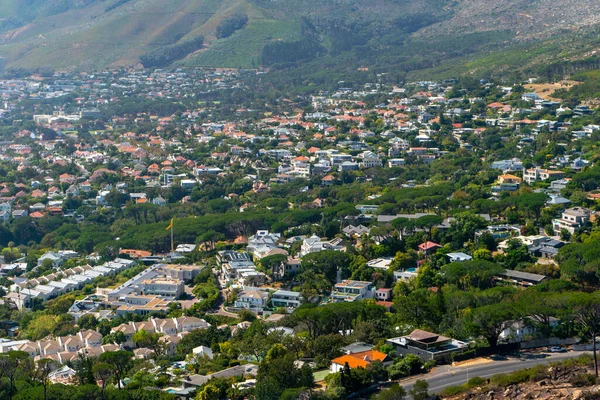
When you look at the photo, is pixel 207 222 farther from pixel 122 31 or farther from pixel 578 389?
pixel 122 31

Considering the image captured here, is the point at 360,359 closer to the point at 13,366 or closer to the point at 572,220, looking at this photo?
the point at 13,366

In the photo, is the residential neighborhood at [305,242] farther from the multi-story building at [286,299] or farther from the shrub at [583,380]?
the shrub at [583,380]

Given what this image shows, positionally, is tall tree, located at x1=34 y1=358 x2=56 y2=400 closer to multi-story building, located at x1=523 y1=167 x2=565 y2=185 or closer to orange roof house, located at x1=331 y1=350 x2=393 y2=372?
orange roof house, located at x1=331 y1=350 x2=393 y2=372

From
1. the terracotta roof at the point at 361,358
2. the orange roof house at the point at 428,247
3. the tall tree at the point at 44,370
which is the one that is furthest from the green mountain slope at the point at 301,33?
the terracotta roof at the point at 361,358

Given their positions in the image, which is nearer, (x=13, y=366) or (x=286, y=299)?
(x=13, y=366)

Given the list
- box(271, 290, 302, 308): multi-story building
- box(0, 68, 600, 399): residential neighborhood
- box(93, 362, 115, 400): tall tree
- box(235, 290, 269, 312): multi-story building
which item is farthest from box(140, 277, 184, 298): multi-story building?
box(93, 362, 115, 400): tall tree

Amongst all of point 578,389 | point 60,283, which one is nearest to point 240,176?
point 60,283

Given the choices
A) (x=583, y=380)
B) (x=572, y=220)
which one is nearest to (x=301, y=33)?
(x=572, y=220)
